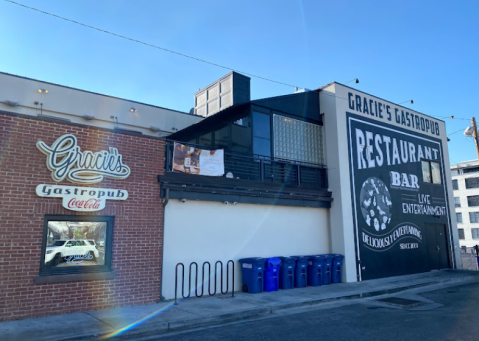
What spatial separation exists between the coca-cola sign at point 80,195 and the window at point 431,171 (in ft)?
50.7

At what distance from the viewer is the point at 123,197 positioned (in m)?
9.27

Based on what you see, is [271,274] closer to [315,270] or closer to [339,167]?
[315,270]

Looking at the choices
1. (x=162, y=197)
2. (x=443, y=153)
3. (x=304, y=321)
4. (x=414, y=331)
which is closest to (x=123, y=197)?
(x=162, y=197)

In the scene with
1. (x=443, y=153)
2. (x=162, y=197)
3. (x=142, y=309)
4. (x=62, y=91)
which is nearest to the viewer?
(x=142, y=309)

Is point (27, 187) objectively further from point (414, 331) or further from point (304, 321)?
point (414, 331)

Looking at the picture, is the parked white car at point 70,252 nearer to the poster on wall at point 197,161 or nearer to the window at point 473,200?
the poster on wall at point 197,161

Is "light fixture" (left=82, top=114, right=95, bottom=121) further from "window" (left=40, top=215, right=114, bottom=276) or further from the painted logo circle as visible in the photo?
the painted logo circle

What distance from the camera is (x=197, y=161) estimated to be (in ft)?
36.0

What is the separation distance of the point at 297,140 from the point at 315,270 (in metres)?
4.95

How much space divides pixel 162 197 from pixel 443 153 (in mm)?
16380

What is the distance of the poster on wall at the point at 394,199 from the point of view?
14.8 metres

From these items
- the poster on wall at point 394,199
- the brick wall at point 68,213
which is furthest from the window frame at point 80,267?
the poster on wall at point 394,199

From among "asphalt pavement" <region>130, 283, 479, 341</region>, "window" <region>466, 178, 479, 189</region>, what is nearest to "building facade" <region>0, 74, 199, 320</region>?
"asphalt pavement" <region>130, 283, 479, 341</region>

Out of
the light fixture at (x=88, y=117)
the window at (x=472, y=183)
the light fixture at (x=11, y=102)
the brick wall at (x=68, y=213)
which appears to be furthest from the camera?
the window at (x=472, y=183)
